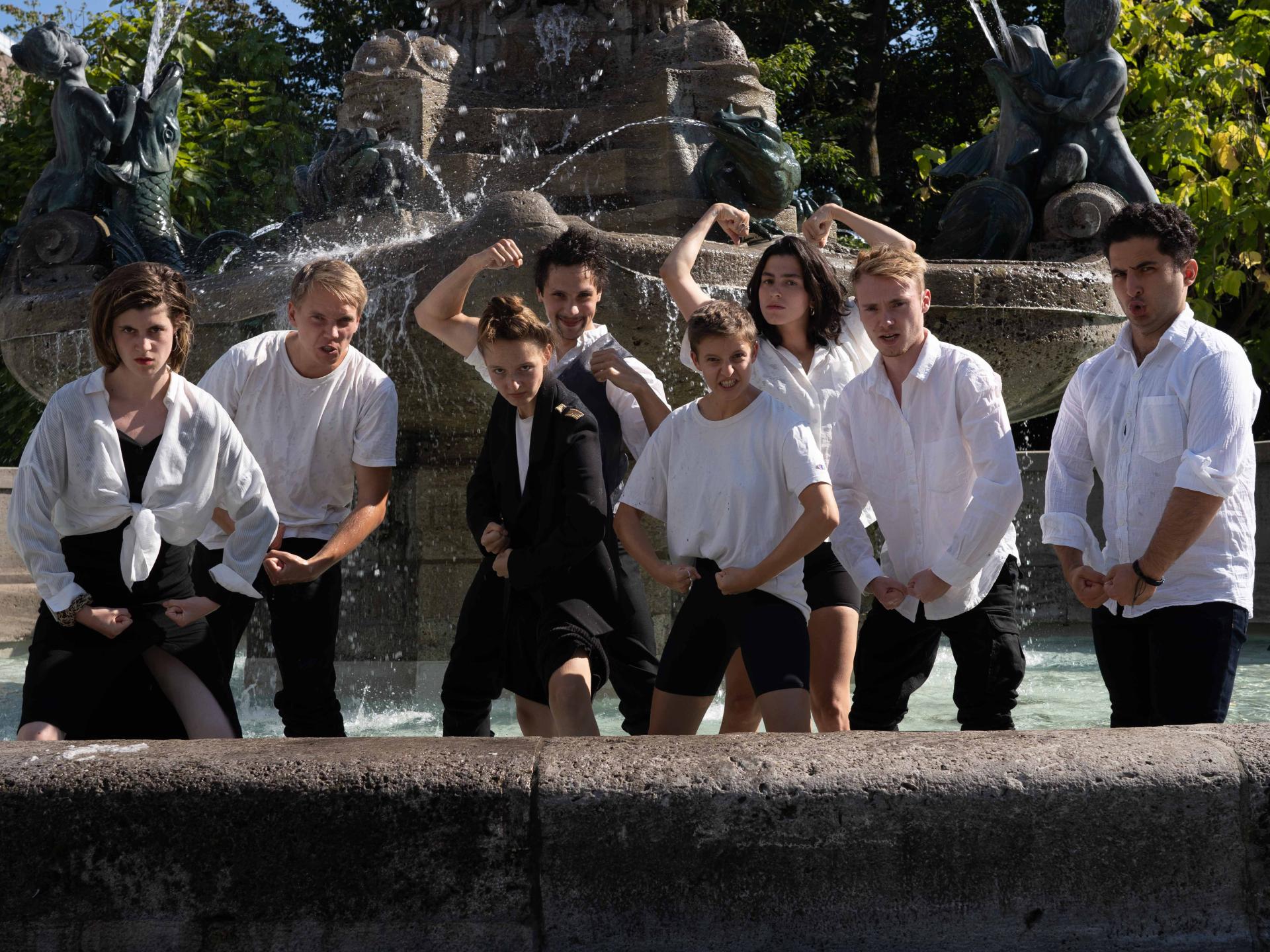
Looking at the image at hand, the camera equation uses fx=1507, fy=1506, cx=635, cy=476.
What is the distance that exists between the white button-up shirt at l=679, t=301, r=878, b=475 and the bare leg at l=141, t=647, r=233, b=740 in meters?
1.51

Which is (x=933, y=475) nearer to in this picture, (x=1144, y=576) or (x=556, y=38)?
(x=1144, y=576)

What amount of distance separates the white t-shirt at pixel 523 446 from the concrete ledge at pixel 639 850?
140 cm

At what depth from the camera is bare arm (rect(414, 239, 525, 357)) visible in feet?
14.4

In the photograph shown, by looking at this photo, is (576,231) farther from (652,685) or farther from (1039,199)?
(1039,199)

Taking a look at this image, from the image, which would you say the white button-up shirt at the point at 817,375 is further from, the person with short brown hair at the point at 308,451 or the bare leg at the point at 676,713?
the person with short brown hair at the point at 308,451

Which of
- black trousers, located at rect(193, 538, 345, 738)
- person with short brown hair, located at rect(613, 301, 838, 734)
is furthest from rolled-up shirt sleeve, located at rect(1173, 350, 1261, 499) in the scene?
black trousers, located at rect(193, 538, 345, 738)

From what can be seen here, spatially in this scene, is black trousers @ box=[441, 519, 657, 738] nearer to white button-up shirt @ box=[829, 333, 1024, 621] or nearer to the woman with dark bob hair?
the woman with dark bob hair

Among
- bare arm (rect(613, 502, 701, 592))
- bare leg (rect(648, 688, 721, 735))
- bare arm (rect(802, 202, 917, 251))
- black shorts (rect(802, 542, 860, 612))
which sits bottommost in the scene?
bare leg (rect(648, 688, 721, 735))

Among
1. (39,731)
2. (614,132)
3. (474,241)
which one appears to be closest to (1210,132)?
(614,132)

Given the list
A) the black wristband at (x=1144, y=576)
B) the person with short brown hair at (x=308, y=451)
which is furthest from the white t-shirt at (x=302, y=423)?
the black wristband at (x=1144, y=576)

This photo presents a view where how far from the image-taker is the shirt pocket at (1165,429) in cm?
341

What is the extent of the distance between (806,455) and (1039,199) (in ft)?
14.2

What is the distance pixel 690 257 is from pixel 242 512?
66.3 inches

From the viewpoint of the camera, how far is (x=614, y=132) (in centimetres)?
819
